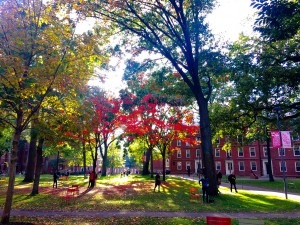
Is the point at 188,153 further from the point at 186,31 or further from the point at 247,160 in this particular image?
the point at 186,31

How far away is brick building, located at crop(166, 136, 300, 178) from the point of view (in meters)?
48.3

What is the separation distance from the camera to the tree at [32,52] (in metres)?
8.52

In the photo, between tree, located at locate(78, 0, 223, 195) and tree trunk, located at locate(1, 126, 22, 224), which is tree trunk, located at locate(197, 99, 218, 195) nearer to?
tree, located at locate(78, 0, 223, 195)

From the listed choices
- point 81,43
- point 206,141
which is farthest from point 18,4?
point 206,141

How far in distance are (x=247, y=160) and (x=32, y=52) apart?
52.3 meters

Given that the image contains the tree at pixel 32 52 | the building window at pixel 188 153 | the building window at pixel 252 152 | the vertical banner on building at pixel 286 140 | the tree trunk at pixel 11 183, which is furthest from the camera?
the building window at pixel 188 153

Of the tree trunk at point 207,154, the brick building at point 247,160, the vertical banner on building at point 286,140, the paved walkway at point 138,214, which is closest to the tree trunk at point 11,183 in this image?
the paved walkway at point 138,214

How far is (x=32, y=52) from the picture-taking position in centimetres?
898

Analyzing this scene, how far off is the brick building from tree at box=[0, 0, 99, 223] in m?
38.6

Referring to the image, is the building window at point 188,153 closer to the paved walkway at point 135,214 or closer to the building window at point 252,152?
the building window at point 252,152

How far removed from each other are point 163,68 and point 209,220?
14.7m

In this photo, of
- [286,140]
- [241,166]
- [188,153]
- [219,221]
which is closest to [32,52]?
[219,221]

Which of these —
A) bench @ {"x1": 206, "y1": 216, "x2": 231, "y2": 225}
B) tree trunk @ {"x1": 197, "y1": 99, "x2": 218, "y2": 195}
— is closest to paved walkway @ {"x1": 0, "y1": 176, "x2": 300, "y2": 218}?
tree trunk @ {"x1": 197, "y1": 99, "x2": 218, "y2": 195}

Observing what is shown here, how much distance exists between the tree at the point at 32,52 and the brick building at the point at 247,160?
3858cm
